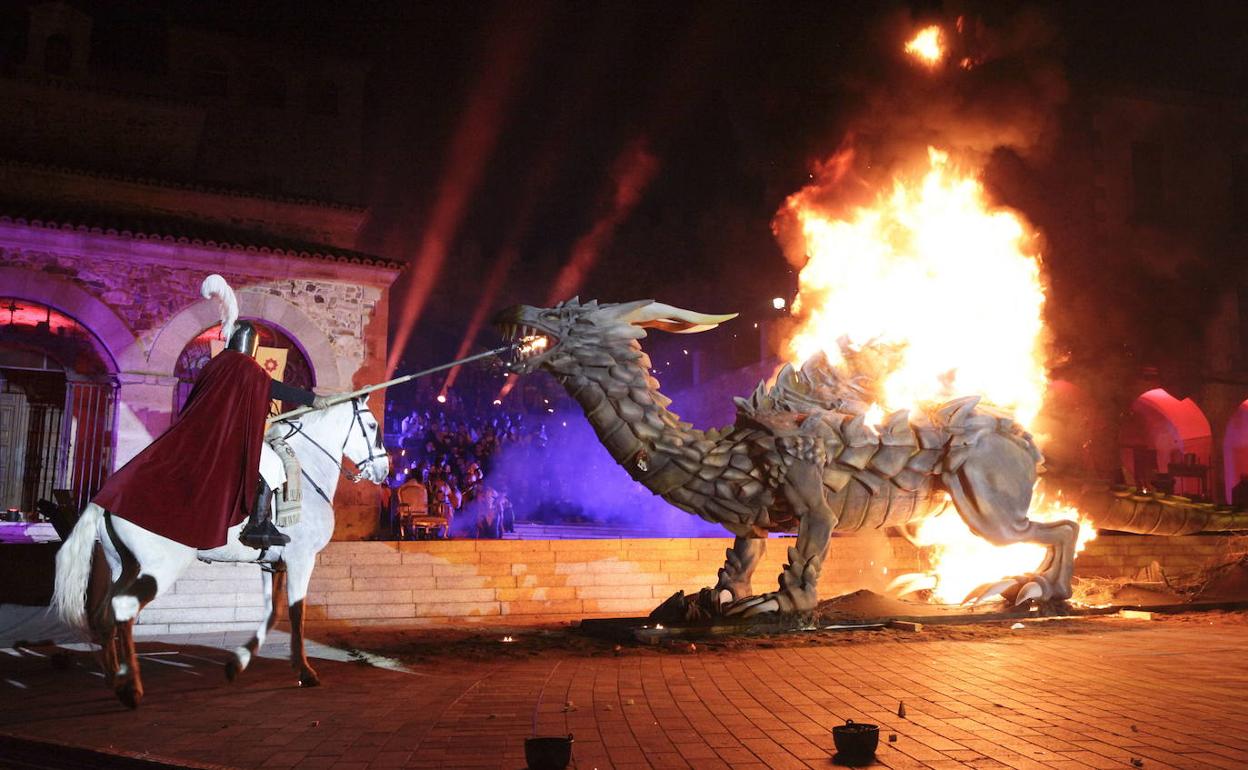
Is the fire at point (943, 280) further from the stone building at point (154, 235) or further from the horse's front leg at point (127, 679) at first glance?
the stone building at point (154, 235)

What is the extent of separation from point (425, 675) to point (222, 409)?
249cm

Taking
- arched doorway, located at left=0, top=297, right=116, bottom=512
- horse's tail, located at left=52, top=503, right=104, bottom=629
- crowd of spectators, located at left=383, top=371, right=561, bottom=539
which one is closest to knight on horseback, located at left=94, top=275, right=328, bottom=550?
horse's tail, located at left=52, top=503, right=104, bottom=629

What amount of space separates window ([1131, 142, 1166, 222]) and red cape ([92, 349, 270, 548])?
92.9ft

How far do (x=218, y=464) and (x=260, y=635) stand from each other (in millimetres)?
1432

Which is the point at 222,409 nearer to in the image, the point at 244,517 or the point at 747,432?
the point at 244,517

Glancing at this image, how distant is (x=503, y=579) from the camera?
460 inches

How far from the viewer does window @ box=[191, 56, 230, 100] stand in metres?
22.9

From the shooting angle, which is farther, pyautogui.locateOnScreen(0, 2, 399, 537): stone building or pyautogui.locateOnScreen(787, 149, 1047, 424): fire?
pyautogui.locateOnScreen(0, 2, 399, 537): stone building

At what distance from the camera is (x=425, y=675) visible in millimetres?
7020

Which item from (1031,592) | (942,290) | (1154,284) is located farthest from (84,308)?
(1154,284)

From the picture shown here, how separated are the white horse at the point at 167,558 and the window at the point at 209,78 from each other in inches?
747

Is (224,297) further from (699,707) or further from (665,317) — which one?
(699,707)

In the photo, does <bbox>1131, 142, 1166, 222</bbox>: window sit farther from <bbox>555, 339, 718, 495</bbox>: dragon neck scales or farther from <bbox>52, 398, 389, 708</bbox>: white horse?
<bbox>52, 398, 389, 708</bbox>: white horse

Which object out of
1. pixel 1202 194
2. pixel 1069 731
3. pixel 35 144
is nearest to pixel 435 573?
pixel 1069 731
